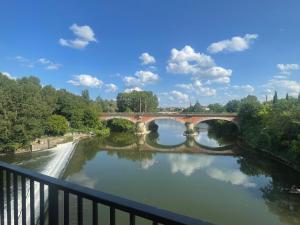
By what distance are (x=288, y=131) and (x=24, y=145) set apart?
2309 centimetres

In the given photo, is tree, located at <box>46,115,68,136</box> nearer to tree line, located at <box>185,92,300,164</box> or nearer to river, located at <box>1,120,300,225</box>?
river, located at <box>1,120,300,225</box>

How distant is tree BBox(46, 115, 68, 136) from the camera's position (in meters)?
37.8

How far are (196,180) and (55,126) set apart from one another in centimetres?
2344

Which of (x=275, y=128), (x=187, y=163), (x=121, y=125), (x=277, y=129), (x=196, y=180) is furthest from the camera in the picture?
(x=121, y=125)

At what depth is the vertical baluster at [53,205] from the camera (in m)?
1.98

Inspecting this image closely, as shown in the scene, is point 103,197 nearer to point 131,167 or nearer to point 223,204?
point 223,204

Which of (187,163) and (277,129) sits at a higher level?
(277,129)

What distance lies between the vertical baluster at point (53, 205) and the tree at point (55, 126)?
1462 inches

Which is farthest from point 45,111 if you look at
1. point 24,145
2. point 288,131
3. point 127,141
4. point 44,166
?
point 288,131

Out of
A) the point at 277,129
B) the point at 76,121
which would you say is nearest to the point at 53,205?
the point at 277,129

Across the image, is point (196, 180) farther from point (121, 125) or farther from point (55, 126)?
point (121, 125)

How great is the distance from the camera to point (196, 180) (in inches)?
789

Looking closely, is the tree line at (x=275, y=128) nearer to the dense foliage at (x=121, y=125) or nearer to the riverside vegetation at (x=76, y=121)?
the riverside vegetation at (x=76, y=121)

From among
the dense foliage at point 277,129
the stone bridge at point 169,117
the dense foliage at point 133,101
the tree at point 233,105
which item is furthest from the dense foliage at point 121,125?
the tree at point 233,105
